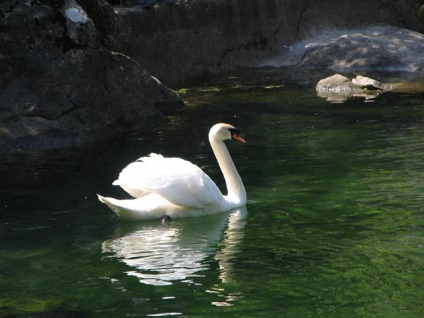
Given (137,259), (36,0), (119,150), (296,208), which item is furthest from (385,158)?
(36,0)

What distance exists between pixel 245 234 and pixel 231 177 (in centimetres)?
126

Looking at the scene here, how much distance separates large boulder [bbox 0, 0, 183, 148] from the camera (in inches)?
496

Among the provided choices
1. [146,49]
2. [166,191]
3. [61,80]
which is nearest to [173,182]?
[166,191]

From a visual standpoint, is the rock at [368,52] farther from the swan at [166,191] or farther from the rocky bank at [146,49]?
the swan at [166,191]

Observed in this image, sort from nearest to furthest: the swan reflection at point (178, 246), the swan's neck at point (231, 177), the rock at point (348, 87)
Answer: the swan reflection at point (178, 246), the swan's neck at point (231, 177), the rock at point (348, 87)

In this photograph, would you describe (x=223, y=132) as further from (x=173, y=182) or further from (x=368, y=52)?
(x=368, y=52)

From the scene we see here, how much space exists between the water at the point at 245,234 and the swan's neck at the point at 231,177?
16 cm

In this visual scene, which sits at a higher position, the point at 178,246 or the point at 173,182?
the point at 173,182

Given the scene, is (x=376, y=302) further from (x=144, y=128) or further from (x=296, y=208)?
(x=144, y=128)

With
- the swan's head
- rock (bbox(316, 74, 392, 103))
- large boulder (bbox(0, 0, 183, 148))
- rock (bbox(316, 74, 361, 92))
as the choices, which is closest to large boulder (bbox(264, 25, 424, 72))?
rock (bbox(316, 74, 392, 103))

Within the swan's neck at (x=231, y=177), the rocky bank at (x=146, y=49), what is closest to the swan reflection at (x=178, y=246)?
the swan's neck at (x=231, y=177)

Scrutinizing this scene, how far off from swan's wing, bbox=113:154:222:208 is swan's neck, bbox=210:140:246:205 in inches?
16.1

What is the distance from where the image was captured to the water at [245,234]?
6113 mm

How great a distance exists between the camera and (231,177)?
898cm
